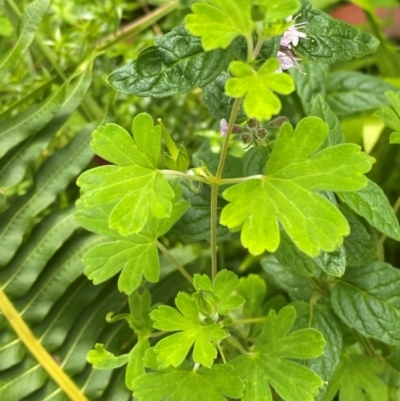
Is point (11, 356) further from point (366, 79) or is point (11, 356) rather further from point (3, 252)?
point (366, 79)

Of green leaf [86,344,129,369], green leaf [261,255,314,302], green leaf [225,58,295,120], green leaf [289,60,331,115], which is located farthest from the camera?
green leaf [289,60,331,115]

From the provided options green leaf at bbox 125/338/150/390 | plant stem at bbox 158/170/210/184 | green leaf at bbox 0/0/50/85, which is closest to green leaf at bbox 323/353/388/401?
green leaf at bbox 125/338/150/390

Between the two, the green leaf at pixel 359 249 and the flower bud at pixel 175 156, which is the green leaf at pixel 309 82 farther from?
the flower bud at pixel 175 156

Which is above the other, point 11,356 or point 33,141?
point 33,141

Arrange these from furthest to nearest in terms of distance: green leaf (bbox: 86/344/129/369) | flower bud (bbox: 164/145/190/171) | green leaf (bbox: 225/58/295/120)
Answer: green leaf (bbox: 86/344/129/369)
flower bud (bbox: 164/145/190/171)
green leaf (bbox: 225/58/295/120)

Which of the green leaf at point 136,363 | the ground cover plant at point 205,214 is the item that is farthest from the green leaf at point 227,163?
the green leaf at point 136,363

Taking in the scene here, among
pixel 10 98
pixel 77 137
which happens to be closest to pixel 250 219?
pixel 77 137

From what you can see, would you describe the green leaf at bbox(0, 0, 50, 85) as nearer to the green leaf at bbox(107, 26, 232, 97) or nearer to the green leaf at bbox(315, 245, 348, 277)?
the green leaf at bbox(107, 26, 232, 97)
